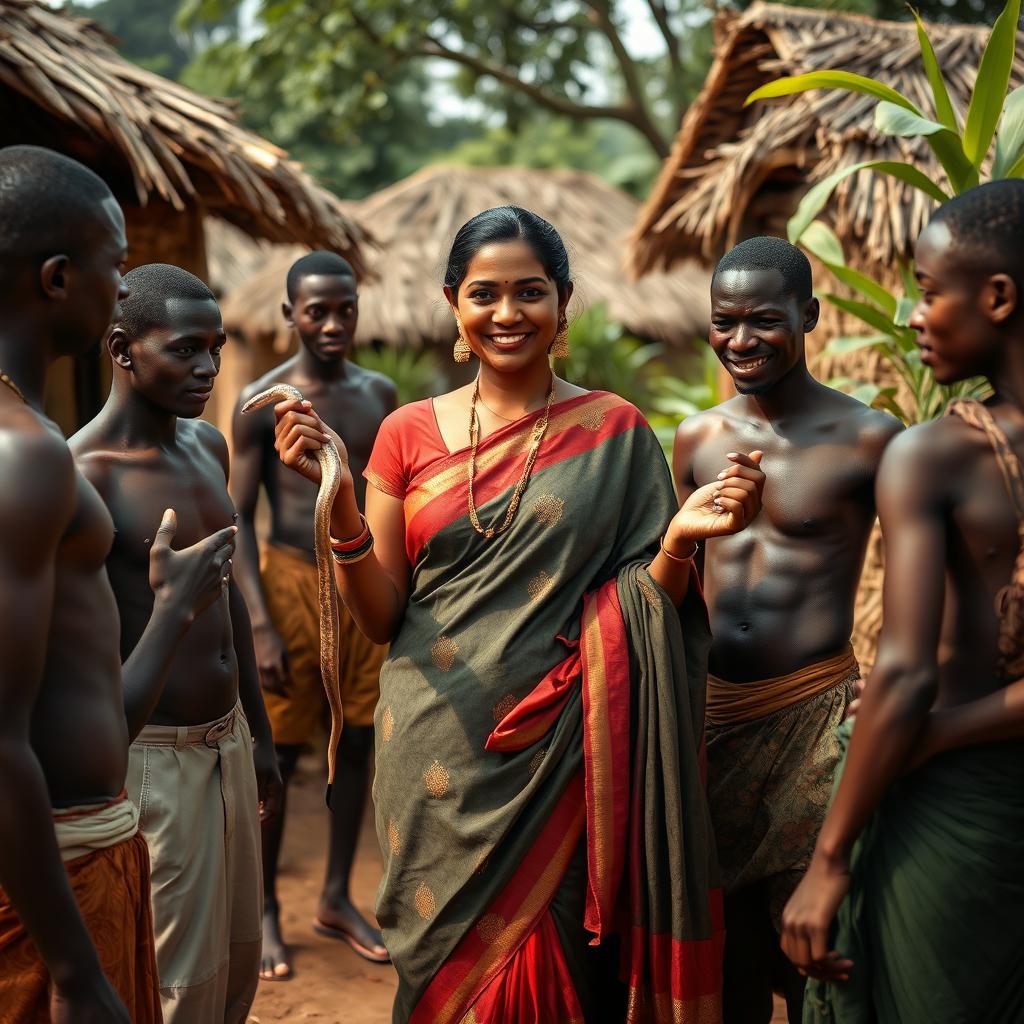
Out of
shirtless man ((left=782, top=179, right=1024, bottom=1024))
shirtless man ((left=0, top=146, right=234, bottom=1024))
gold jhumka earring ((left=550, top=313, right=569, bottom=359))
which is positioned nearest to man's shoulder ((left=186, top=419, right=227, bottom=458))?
gold jhumka earring ((left=550, top=313, right=569, bottom=359))

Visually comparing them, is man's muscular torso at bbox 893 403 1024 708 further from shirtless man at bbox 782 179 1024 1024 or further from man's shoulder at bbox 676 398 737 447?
man's shoulder at bbox 676 398 737 447

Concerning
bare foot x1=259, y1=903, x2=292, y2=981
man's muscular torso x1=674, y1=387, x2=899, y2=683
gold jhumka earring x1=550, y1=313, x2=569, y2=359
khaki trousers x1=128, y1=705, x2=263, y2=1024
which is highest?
gold jhumka earring x1=550, y1=313, x2=569, y2=359

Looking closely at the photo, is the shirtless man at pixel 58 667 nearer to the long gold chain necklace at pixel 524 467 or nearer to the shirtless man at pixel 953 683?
the long gold chain necklace at pixel 524 467

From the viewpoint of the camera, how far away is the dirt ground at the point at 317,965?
3.95 m

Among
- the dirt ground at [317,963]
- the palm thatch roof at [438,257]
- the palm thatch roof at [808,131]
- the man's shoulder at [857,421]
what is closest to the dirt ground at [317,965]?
the dirt ground at [317,963]

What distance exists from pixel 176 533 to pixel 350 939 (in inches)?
88.9

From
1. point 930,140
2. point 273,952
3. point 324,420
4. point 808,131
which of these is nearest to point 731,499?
point 930,140

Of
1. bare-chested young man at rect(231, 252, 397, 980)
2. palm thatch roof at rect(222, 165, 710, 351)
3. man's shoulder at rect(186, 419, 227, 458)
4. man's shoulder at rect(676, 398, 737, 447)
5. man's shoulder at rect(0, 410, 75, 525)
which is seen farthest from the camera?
palm thatch roof at rect(222, 165, 710, 351)

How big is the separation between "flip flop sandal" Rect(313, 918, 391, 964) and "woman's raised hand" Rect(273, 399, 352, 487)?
7.57ft

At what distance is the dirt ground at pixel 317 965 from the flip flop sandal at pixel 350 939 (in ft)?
0.07

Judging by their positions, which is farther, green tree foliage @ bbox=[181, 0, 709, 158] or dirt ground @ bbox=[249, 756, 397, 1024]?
green tree foliage @ bbox=[181, 0, 709, 158]

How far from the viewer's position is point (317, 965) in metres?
4.29

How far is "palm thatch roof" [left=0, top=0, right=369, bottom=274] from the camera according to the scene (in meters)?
4.61

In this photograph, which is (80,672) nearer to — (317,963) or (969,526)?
(969,526)
